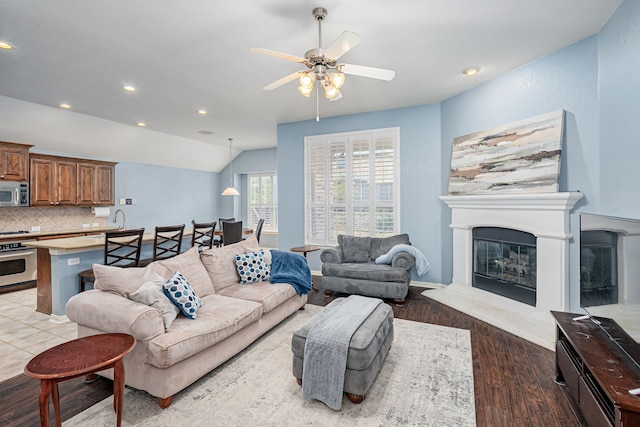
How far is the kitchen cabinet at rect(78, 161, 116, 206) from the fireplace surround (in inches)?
262

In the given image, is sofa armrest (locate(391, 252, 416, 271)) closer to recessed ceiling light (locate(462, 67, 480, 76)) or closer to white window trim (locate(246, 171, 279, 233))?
recessed ceiling light (locate(462, 67, 480, 76))

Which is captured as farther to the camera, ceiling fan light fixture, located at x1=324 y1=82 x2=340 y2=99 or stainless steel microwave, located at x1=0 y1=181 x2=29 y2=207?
stainless steel microwave, located at x1=0 y1=181 x2=29 y2=207

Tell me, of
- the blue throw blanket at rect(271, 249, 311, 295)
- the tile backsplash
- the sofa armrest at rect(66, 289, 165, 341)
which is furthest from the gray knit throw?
the tile backsplash

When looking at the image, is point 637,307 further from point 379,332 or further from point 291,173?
point 291,173

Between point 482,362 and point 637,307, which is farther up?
point 637,307

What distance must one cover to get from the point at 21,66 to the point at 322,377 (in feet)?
15.1

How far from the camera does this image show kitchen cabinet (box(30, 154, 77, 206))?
210 inches

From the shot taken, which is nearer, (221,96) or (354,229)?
(221,96)

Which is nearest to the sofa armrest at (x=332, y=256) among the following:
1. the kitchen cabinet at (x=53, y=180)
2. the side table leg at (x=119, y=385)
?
the side table leg at (x=119, y=385)

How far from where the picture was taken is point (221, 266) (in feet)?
11.2

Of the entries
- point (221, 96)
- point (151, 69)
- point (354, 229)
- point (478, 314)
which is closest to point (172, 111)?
point (221, 96)

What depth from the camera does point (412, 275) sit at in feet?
16.6

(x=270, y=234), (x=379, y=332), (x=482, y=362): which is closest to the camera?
(x=379, y=332)

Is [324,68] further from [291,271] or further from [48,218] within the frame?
[48,218]
